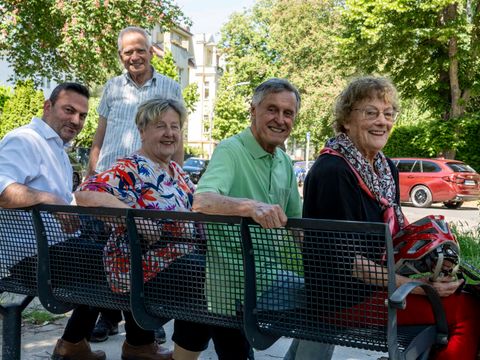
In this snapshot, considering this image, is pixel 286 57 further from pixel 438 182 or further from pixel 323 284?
pixel 323 284

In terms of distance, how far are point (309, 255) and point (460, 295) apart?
0.76 meters

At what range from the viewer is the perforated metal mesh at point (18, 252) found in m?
3.44

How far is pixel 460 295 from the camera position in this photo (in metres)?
2.88

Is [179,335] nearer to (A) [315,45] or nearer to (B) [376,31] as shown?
(B) [376,31]

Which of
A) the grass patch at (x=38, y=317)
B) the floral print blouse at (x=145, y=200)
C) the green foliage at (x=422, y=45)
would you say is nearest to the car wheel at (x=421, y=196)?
the green foliage at (x=422, y=45)

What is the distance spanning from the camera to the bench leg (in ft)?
11.0

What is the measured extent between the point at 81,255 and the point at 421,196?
20726mm

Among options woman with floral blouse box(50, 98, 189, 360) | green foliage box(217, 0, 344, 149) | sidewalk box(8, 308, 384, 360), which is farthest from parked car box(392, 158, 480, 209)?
woman with floral blouse box(50, 98, 189, 360)

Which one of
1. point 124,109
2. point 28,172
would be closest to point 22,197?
point 28,172

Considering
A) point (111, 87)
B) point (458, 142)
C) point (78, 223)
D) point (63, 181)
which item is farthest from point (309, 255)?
point (458, 142)

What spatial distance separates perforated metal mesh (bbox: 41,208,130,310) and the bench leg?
23cm

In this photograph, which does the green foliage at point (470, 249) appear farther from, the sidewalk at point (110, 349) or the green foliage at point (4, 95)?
the green foliage at point (4, 95)

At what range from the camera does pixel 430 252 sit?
273 centimetres

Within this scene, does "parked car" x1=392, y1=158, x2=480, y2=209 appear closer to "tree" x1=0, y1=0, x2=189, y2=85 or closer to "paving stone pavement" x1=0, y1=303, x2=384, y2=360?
"tree" x1=0, y1=0, x2=189, y2=85
